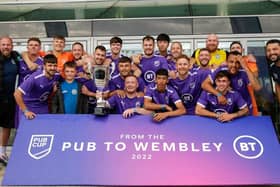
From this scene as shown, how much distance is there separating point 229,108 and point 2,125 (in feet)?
10.0

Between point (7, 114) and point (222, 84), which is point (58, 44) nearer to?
point (7, 114)

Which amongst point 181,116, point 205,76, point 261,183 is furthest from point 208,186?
point 205,76

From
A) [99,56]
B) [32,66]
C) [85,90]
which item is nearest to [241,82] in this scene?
[99,56]

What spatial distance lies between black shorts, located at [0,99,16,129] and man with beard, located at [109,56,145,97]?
144cm

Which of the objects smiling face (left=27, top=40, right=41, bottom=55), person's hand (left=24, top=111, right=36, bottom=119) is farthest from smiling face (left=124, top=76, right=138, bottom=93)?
smiling face (left=27, top=40, right=41, bottom=55)

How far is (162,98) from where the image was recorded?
5.52m

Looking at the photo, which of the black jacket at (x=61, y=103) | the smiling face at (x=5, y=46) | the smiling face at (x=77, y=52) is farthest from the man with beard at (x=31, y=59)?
the black jacket at (x=61, y=103)

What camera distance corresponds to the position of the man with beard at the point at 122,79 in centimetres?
582

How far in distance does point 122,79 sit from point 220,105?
4.35 feet

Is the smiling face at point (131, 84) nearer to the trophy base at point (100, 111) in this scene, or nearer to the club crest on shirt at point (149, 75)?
the trophy base at point (100, 111)

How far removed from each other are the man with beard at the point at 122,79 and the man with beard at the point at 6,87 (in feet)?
4.62

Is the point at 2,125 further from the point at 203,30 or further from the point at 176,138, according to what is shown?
the point at 203,30

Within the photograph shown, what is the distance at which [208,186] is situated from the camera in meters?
4.71

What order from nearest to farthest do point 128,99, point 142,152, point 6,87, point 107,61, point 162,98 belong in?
1. point 142,152
2. point 162,98
3. point 128,99
4. point 107,61
5. point 6,87
